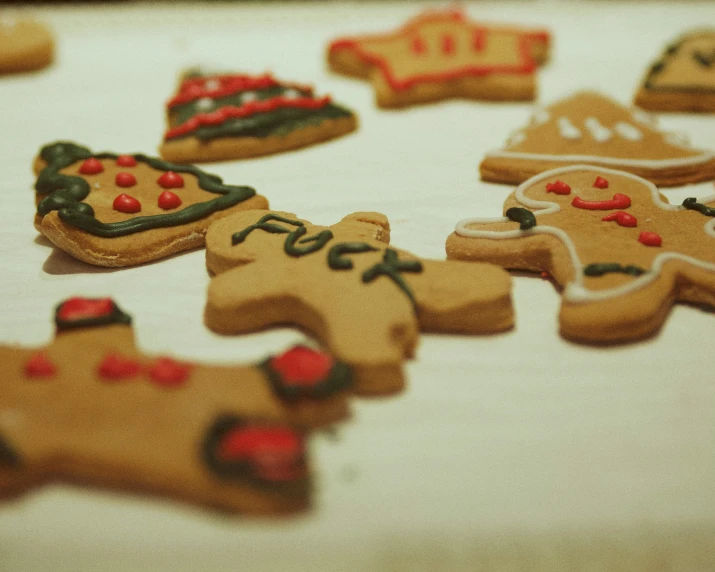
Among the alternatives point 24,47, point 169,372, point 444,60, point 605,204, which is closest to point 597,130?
point 605,204

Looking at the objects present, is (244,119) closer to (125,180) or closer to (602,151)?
(125,180)

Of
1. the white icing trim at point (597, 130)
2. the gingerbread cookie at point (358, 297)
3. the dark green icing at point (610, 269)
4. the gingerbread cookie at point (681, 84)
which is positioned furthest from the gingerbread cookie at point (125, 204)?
the gingerbread cookie at point (681, 84)

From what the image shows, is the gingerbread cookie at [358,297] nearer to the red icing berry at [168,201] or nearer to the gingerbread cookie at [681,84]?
the red icing berry at [168,201]

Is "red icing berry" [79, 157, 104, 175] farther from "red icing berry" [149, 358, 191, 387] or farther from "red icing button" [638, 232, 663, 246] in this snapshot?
"red icing button" [638, 232, 663, 246]

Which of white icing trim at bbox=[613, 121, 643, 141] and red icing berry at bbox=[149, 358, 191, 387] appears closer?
red icing berry at bbox=[149, 358, 191, 387]

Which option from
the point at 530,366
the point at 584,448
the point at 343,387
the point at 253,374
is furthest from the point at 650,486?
the point at 253,374

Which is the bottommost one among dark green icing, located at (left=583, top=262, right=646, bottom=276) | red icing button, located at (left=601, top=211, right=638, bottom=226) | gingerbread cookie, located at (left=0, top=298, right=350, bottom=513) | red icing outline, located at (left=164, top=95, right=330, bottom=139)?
gingerbread cookie, located at (left=0, top=298, right=350, bottom=513)

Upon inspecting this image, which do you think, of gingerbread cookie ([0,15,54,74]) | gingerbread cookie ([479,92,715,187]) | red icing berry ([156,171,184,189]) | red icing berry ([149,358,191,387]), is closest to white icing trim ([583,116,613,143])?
gingerbread cookie ([479,92,715,187])
